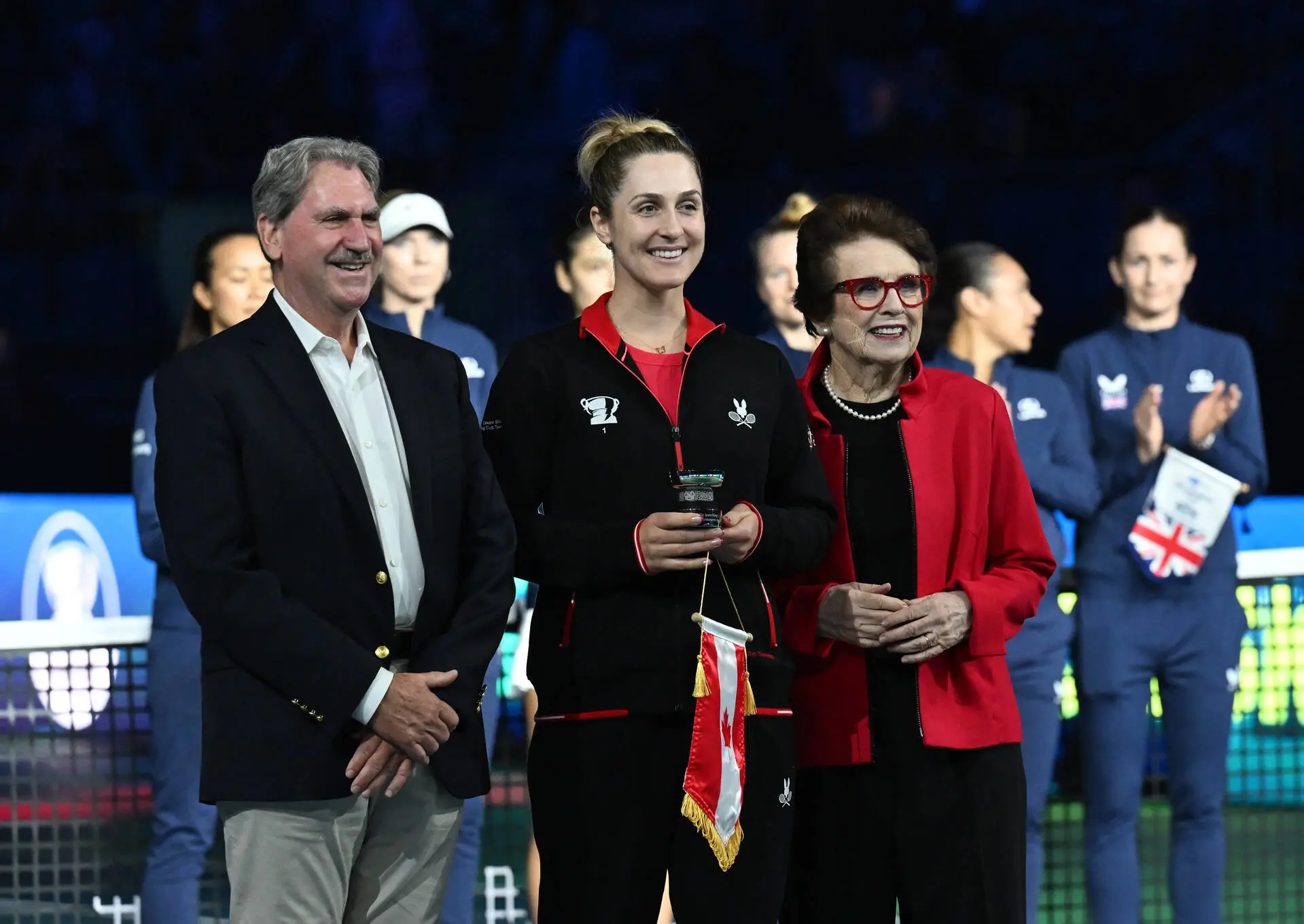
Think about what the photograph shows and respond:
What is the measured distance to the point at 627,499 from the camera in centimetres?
282

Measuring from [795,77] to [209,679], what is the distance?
763 cm

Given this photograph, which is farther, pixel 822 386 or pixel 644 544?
pixel 822 386

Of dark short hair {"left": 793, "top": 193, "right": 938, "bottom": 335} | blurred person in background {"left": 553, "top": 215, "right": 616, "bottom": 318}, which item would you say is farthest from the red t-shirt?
blurred person in background {"left": 553, "top": 215, "right": 616, "bottom": 318}

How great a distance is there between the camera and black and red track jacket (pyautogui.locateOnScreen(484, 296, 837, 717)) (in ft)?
9.12

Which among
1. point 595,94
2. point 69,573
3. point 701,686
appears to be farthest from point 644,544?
point 595,94

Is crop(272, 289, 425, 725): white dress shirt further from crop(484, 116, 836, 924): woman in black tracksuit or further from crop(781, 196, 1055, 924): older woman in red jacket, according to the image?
crop(781, 196, 1055, 924): older woman in red jacket

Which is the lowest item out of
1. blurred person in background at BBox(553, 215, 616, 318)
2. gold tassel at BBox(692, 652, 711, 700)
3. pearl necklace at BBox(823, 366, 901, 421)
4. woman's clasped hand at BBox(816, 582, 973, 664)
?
gold tassel at BBox(692, 652, 711, 700)

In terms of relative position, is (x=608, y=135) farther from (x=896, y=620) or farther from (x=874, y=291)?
(x=896, y=620)

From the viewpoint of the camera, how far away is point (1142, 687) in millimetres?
4660

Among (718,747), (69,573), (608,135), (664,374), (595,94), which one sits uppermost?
(595,94)

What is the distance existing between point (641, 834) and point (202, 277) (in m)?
2.43

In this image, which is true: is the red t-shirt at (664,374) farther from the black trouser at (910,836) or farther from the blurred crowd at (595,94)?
the blurred crowd at (595,94)

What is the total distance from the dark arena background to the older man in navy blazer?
2.09 meters

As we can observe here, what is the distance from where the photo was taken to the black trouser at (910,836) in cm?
287
